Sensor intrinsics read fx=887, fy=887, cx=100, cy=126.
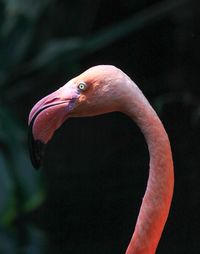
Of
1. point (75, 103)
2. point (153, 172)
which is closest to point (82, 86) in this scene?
point (75, 103)

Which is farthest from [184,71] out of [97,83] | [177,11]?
[97,83]

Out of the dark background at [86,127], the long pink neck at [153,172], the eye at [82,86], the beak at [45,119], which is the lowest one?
the dark background at [86,127]

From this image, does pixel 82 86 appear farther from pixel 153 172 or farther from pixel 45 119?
pixel 153 172

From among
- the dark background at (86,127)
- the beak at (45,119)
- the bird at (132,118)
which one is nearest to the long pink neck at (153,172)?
the bird at (132,118)

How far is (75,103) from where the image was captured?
1.72 m

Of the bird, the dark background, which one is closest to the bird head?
the bird

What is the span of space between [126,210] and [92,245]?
1.18ft

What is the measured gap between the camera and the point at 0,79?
3961mm

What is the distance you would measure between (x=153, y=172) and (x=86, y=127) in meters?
2.14

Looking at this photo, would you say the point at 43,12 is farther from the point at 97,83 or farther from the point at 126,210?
the point at 97,83

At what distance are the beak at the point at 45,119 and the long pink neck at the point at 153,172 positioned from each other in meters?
0.12

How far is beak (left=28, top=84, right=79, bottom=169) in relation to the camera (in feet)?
5.56

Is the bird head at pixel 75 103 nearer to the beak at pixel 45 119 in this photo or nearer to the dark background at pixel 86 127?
the beak at pixel 45 119

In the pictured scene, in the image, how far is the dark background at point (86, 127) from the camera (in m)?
3.40
